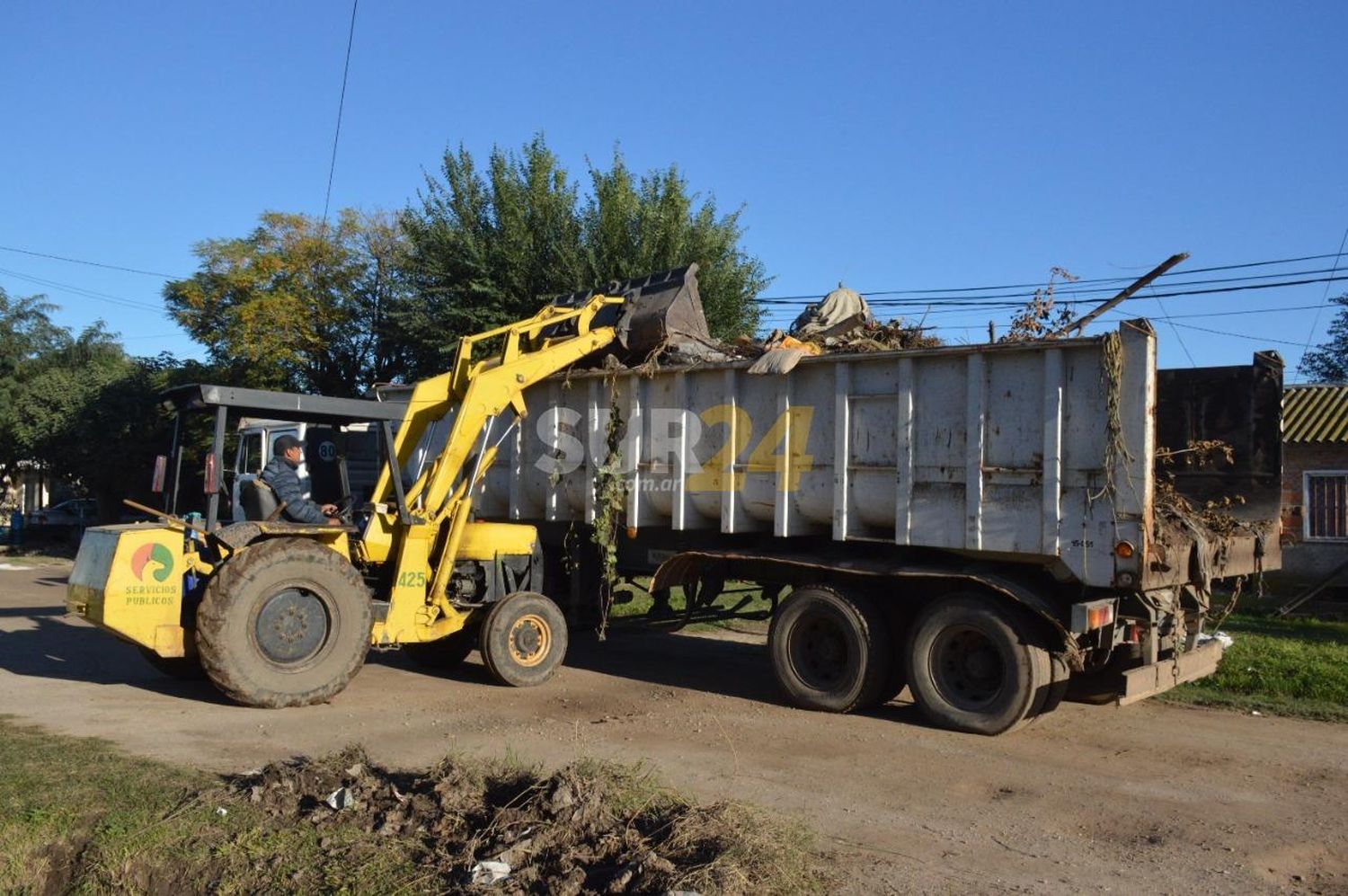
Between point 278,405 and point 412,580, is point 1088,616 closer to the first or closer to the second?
point 412,580

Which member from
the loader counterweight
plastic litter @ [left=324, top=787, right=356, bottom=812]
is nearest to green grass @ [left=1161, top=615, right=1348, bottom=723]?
plastic litter @ [left=324, top=787, right=356, bottom=812]

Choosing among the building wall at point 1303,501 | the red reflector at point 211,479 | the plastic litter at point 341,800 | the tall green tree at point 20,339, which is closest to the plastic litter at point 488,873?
the plastic litter at point 341,800

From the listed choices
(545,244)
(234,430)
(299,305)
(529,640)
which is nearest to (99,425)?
(299,305)

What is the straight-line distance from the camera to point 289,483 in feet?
29.3

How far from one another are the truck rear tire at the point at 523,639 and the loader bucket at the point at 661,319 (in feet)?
8.30

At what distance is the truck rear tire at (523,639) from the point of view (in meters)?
9.48

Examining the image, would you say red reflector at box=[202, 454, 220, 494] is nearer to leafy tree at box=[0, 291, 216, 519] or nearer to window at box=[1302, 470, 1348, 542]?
window at box=[1302, 470, 1348, 542]

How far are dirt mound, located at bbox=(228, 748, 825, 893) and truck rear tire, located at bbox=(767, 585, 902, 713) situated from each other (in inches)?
110

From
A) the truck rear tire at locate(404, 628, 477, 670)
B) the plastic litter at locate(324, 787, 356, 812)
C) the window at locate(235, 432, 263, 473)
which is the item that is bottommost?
the plastic litter at locate(324, 787, 356, 812)

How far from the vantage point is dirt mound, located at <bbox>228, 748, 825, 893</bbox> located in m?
4.49

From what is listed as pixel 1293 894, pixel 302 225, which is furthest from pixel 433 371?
pixel 1293 894

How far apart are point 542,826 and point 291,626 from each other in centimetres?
405

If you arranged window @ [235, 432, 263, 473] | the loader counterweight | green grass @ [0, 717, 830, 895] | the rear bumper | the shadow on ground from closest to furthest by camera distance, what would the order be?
green grass @ [0, 717, 830, 895]
the rear bumper
the loader counterweight
the shadow on ground
window @ [235, 432, 263, 473]

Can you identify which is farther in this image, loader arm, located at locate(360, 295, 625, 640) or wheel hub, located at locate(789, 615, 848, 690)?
loader arm, located at locate(360, 295, 625, 640)
